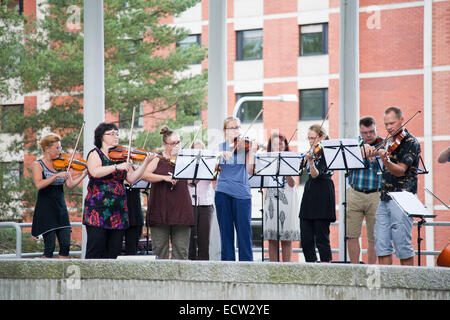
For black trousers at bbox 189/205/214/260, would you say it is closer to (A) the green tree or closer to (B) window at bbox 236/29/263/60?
(A) the green tree

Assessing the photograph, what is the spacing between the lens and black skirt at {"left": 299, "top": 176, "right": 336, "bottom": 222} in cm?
612

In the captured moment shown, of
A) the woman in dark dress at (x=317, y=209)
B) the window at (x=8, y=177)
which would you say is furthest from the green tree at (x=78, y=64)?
the woman in dark dress at (x=317, y=209)

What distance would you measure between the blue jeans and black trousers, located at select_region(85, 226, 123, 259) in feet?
3.57

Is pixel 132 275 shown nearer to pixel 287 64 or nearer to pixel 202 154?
pixel 202 154

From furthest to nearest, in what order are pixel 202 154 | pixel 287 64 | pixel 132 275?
pixel 287 64 < pixel 202 154 < pixel 132 275

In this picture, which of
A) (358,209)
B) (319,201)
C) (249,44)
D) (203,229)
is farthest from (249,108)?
(319,201)

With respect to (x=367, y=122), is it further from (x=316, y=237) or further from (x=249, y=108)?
(x=249, y=108)

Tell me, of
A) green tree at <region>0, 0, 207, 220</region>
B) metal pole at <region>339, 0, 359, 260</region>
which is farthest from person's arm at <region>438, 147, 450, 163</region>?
green tree at <region>0, 0, 207, 220</region>

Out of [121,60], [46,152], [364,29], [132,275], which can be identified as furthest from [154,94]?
[132,275]

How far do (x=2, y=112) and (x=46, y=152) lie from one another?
1363 centimetres

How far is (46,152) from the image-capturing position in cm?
625

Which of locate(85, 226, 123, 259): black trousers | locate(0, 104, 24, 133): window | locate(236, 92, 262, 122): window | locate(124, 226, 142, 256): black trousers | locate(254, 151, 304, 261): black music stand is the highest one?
locate(236, 92, 262, 122): window

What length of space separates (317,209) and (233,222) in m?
0.88
